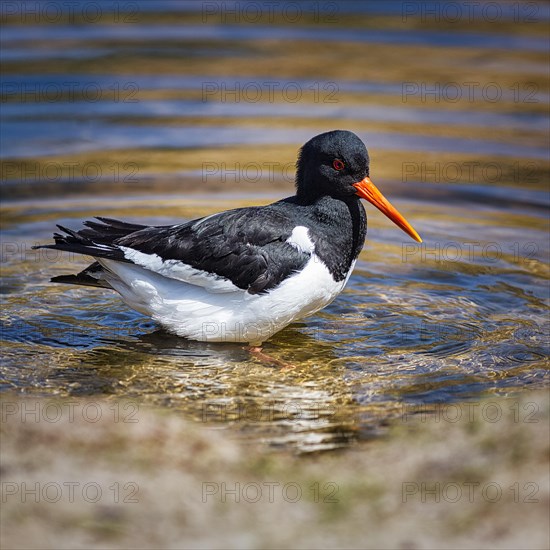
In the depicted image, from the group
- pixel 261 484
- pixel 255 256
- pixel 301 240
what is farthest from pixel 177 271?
pixel 261 484

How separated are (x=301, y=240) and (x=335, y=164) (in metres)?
0.52

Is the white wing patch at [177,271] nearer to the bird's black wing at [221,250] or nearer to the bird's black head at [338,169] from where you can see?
the bird's black wing at [221,250]

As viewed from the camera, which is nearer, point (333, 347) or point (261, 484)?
point (261, 484)

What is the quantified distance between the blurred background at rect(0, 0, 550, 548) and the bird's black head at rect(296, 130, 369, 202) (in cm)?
96

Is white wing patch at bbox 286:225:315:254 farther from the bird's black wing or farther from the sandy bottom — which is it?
the sandy bottom

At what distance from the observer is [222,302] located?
5762 millimetres

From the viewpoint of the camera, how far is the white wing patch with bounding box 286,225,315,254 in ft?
18.4

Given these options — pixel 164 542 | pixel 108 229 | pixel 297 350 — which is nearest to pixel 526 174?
pixel 297 350

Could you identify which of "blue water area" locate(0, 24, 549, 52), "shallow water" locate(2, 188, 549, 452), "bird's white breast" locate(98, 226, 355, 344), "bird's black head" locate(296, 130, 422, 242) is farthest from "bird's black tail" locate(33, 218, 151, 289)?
"blue water area" locate(0, 24, 549, 52)

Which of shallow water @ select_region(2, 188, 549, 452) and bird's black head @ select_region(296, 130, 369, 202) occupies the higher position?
bird's black head @ select_region(296, 130, 369, 202)

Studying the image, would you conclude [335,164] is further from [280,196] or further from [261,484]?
[280,196]

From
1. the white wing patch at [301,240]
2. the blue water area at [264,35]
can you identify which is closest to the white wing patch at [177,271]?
the white wing patch at [301,240]

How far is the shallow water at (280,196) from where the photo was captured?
5.50 m

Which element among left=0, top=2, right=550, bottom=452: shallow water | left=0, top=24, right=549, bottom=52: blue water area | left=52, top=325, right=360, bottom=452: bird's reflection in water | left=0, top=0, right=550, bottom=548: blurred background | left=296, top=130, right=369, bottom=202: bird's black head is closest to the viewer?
left=0, top=0, right=550, bottom=548: blurred background
